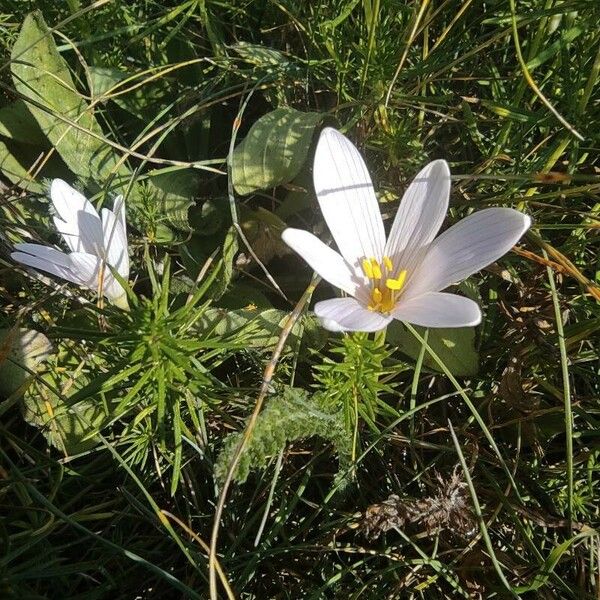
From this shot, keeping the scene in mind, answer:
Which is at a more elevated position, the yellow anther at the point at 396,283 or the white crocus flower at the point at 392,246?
the white crocus flower at the point at 392,246

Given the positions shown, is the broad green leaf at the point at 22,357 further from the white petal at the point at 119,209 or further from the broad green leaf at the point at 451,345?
the broad green leaf at the point at 451,345

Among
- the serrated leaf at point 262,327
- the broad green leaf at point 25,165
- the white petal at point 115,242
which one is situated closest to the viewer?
the white petal at point 115,242

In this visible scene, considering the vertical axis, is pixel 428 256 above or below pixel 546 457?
above

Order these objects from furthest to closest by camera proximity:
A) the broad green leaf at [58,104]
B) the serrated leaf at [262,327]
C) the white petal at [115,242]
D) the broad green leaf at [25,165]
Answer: the broad green leaf at [25,165] → the broad green leaf at [58,104] → the serrated leaf at [262,327] → the white petal at [115,242]

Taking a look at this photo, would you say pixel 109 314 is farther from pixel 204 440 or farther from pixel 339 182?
pixel 339 182

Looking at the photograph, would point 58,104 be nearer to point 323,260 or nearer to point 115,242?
point 115,242

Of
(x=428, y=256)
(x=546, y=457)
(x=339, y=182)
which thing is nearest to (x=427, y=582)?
(x=546, y=457)

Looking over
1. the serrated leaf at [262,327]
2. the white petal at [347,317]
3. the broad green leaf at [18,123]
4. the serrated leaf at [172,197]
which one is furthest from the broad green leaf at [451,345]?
the broad green leaf at [18,123]
